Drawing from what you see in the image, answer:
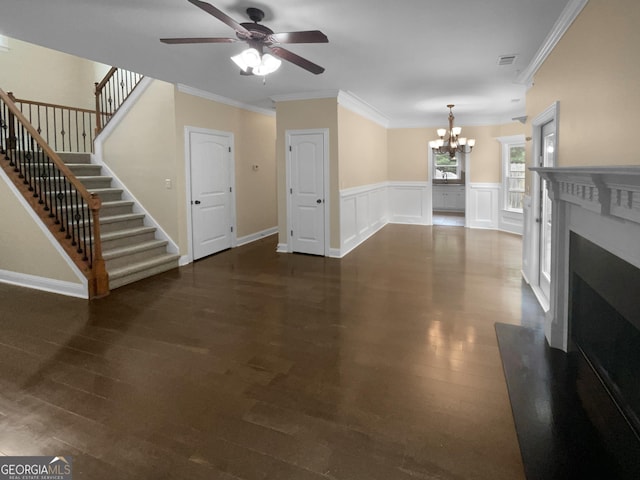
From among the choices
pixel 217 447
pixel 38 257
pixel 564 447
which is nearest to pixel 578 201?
pixel 564 447

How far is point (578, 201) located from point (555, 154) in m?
1.39

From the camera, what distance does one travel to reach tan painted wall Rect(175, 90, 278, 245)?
232 inches

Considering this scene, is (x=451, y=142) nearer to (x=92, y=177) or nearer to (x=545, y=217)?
(x=545, y=217)

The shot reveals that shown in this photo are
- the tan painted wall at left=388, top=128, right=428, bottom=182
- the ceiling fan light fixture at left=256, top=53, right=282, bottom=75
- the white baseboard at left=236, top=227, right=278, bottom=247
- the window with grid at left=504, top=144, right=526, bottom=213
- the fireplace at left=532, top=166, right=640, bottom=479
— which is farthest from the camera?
the tan painted wall at left=388, top=128, right=428, bottom=182

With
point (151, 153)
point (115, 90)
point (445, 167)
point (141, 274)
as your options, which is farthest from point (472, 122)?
point (141, 274)

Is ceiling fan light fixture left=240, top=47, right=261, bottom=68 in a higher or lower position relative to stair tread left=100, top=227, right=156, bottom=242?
higher

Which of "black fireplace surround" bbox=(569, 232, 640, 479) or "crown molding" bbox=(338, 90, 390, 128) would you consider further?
"crown molding" bbox=(338, 90, 390, 128)

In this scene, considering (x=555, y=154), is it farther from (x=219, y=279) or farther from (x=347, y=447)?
(x=219, y=279)

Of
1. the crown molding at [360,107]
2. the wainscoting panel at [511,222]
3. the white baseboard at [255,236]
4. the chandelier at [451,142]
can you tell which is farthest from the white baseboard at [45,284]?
the wainscoting panel at [511,222]

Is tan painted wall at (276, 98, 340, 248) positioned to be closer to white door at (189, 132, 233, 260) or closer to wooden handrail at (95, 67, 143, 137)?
white door at (189, 132, 233, 260)

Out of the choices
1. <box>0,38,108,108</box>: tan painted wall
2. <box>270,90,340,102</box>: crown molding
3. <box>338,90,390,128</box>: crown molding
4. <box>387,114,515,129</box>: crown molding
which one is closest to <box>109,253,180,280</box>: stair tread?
<box>270,90,340,102</box>: crown molding

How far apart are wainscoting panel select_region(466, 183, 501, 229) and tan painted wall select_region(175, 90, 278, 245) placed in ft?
15.3

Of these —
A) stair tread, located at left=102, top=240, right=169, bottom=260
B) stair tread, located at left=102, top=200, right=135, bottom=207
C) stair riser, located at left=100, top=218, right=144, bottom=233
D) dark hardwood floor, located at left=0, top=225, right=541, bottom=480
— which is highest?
stair tread, located at left=102, top=200, right=135, bottom=207

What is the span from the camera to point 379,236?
8383 millimetres
